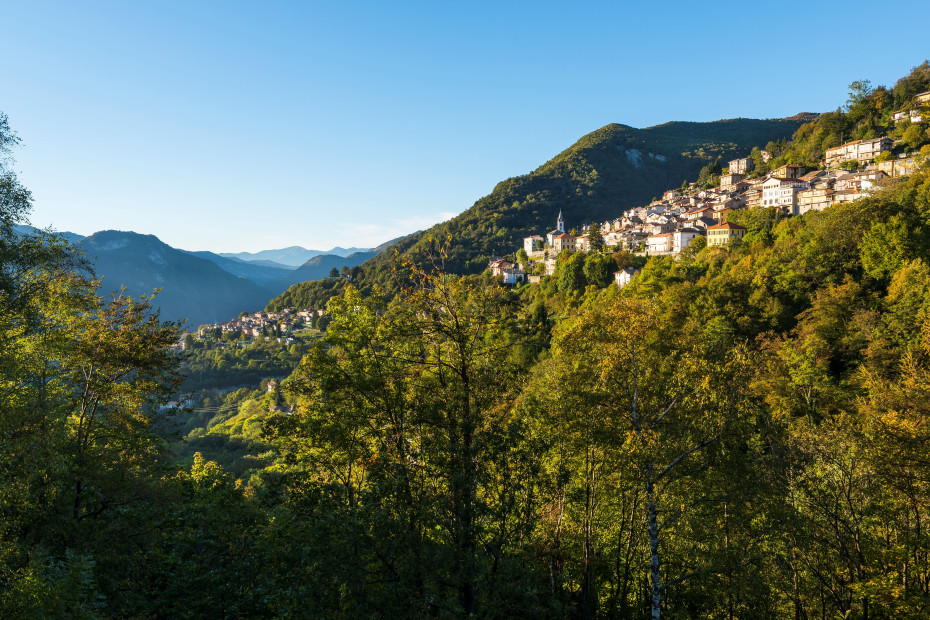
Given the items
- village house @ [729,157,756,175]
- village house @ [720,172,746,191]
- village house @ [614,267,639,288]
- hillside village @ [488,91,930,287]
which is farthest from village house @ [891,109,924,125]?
village house @ [614,267,639,288]

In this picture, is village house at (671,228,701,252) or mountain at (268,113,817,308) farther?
mountain at (268,113,817,308)

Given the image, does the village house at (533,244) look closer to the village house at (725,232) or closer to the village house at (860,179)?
the village house at (725,232)

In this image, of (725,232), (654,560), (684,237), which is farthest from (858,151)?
(654,560)

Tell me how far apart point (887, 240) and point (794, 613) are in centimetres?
3433

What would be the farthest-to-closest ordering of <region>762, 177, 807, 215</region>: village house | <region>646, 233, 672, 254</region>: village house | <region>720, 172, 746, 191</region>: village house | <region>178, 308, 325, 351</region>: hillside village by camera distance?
<region>178, 308, 325, 351</region>: hillside village → <region>720, 172, 746, 191</region>: village house → <region>646, 233, 672, 254</region>: village house → <region>762, 177, 807, 215</region>: village house

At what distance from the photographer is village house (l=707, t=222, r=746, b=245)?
192 ft

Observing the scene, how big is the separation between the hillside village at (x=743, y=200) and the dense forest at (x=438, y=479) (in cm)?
4227

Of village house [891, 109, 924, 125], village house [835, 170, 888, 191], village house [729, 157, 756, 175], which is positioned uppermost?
village house [729, 157, 756, 175]

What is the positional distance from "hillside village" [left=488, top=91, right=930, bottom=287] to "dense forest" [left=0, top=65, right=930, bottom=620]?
1664 inches

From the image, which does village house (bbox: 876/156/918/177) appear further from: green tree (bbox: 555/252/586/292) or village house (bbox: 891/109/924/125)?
green tree (bbox: 555/252/586/292)

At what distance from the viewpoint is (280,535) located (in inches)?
313

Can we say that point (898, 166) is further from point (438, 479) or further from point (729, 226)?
point (438, 479)

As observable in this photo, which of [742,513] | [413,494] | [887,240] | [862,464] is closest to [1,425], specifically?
[413,494]

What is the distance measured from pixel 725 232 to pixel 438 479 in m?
63.9
